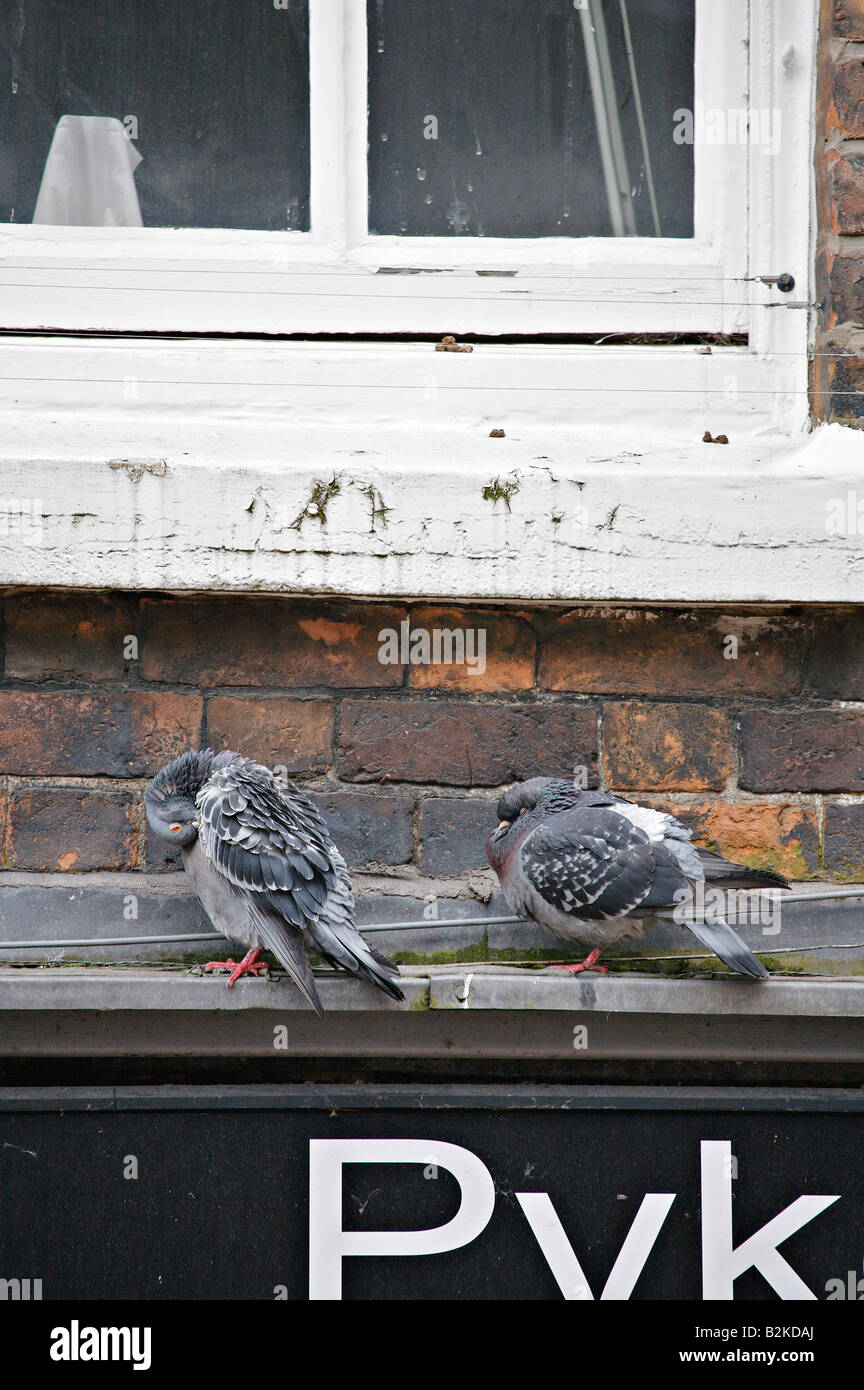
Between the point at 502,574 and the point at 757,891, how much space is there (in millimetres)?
624

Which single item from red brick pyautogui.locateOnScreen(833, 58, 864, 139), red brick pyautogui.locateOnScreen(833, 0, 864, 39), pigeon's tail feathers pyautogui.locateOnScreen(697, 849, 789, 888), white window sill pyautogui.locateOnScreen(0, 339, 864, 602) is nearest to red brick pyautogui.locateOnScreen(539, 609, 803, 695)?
white window sill pyautogui.locateOnScreen(0, 339, 864, 602)

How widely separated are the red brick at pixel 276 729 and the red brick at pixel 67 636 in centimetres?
18

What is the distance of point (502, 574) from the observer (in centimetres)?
171

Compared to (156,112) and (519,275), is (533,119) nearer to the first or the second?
(519,275)

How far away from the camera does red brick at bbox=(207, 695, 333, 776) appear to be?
181 centimetres

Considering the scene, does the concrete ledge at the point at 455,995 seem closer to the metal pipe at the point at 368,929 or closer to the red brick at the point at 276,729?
the metal pipe at the point at 368,929

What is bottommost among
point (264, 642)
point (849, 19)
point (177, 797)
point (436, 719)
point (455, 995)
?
point (455, 995)

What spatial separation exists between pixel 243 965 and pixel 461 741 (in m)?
0.48

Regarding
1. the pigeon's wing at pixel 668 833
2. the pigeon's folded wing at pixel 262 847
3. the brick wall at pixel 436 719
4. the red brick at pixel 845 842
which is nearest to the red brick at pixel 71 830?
the brick wall at pixel 436 719

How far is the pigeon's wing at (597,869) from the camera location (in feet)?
5.15

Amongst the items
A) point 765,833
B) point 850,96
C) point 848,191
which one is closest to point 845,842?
point 765,833

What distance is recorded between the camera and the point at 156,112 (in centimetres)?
192

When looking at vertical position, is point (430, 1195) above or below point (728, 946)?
below
